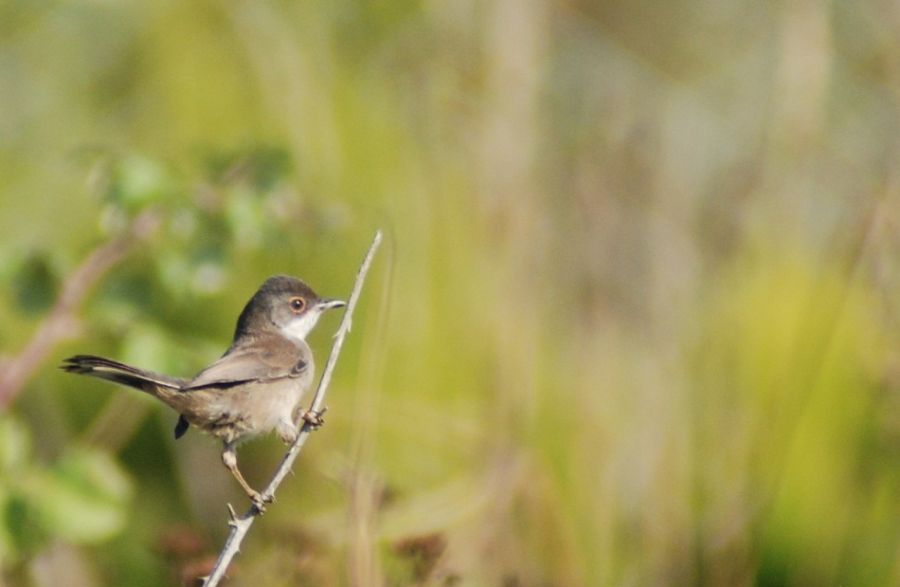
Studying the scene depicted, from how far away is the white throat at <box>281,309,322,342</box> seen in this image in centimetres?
382

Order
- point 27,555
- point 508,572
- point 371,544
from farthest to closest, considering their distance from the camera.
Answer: point 27,555, point 508,572, point 371,544

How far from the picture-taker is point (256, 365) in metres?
3.55

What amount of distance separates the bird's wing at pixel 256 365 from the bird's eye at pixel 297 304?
12 cm

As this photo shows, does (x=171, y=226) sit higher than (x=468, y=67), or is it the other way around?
(x=468, y=67)

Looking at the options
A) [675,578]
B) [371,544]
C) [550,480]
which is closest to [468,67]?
[550,480]

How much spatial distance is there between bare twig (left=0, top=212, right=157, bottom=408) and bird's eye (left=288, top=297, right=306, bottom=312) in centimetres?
74

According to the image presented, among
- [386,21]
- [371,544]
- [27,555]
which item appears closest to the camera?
[371,544]

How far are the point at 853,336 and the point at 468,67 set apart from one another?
1.67 m

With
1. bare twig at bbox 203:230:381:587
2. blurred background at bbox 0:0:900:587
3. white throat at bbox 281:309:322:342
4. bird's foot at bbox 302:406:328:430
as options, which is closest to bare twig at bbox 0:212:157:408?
blurred background at bbox 0:0:900:587

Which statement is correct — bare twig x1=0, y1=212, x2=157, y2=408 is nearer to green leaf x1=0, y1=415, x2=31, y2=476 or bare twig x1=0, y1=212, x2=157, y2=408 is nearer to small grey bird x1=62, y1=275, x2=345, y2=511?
green leaf x1=0, y1=415, x2=31, y2=476

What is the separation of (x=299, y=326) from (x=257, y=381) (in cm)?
35

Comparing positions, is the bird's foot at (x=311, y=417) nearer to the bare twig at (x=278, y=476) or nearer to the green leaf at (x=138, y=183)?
the bare twig at (x=278, y=476)

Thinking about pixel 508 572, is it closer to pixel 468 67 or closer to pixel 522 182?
pixel 522 182

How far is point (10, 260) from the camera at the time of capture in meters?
4.24
